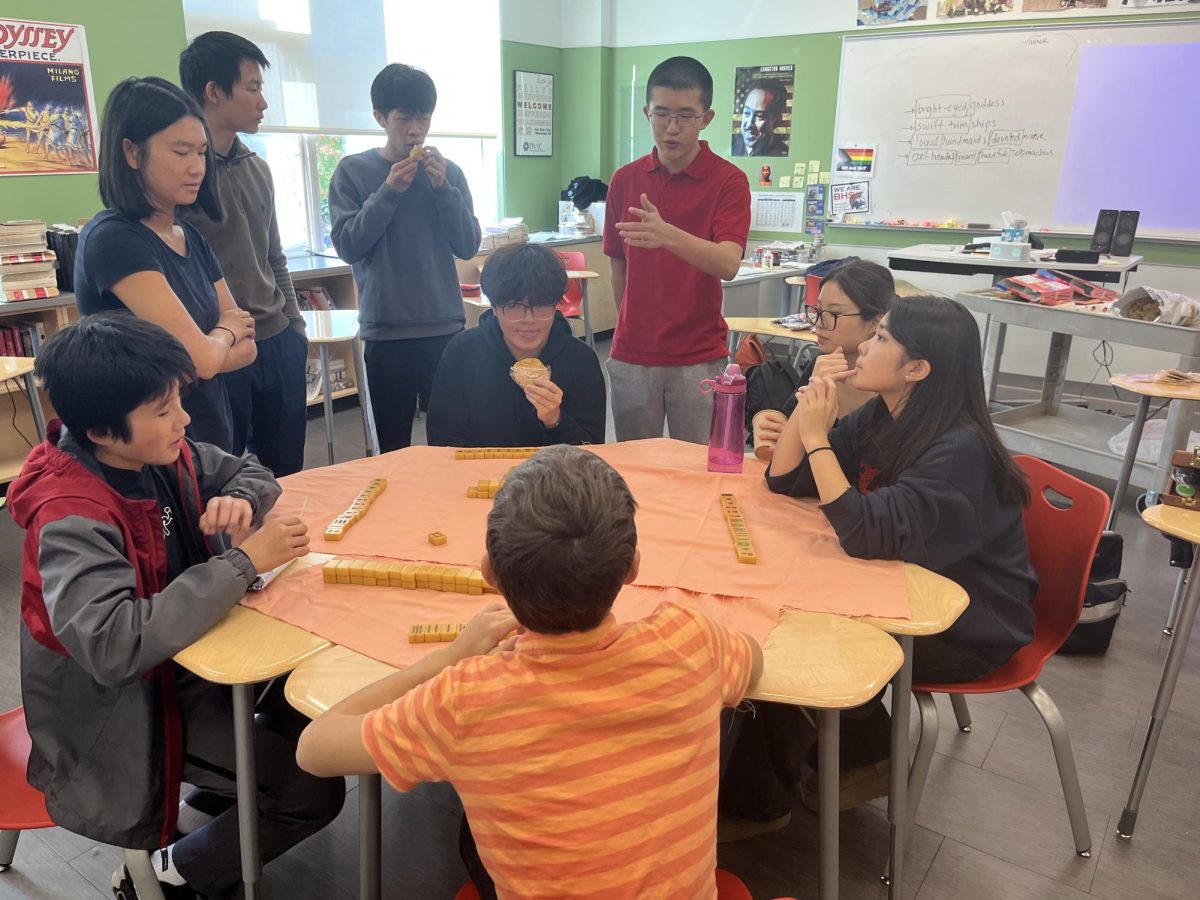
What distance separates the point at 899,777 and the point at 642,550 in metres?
0.64

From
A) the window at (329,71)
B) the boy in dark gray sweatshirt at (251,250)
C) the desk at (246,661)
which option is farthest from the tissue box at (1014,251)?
the desk at (246,661)

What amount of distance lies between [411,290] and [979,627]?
1.95 m

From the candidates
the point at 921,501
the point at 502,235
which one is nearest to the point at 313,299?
the point at 502,235

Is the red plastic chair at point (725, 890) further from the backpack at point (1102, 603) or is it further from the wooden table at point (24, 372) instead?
the wooden table at point (24, 372)

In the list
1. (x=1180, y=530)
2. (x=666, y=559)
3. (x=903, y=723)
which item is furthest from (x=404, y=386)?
(x=1180, y=530)

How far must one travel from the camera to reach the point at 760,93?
644 cm

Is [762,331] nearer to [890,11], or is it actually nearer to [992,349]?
[992,349]

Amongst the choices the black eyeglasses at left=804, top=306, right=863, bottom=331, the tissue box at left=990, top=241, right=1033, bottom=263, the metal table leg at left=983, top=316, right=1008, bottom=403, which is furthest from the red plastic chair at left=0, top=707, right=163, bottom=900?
the tissue box at left=990, top=241, right=1033, bottom=263

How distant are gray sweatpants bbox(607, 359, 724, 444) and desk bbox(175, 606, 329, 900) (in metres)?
1.54

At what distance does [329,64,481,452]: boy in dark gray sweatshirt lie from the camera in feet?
8.75

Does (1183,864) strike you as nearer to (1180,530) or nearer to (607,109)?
(1180,530)

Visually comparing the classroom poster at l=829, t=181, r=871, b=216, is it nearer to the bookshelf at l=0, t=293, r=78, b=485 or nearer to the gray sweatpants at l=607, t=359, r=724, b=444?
the gray sweatpants at l=607, t=359, r=724, b=444

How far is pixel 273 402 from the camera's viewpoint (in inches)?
96.7

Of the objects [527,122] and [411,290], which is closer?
[411,290]
